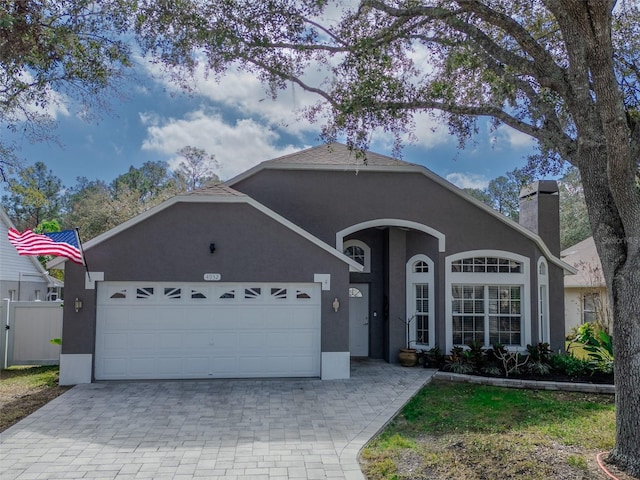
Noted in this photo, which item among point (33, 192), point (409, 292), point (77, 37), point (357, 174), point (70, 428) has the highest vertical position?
point (77, 37)

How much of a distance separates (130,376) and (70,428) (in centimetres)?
313

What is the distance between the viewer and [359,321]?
14031 mm

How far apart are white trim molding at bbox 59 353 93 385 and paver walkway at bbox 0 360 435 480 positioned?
50 centimetres

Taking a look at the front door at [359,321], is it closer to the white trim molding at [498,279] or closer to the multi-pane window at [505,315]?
the white trim molding at [498,279]

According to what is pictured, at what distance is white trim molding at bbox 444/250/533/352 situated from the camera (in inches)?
502

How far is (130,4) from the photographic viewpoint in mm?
8977

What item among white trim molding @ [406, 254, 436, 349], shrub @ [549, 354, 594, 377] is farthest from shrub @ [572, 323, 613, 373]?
white trim molding @ [406, 254, 436, 349]

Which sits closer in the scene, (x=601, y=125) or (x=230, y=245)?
(x=601, y=125)

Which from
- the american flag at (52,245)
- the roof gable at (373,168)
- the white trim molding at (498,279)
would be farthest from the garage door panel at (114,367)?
the white trim molding at (498,279)

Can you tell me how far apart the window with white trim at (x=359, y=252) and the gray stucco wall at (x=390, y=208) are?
3.17 feet

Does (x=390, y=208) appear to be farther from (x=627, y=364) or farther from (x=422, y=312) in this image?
(x=627, y=364)

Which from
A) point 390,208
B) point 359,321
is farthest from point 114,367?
point 390,208

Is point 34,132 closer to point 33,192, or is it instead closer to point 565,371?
point 33,192

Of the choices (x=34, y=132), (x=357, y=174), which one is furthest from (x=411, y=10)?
(x=34, y=132)
